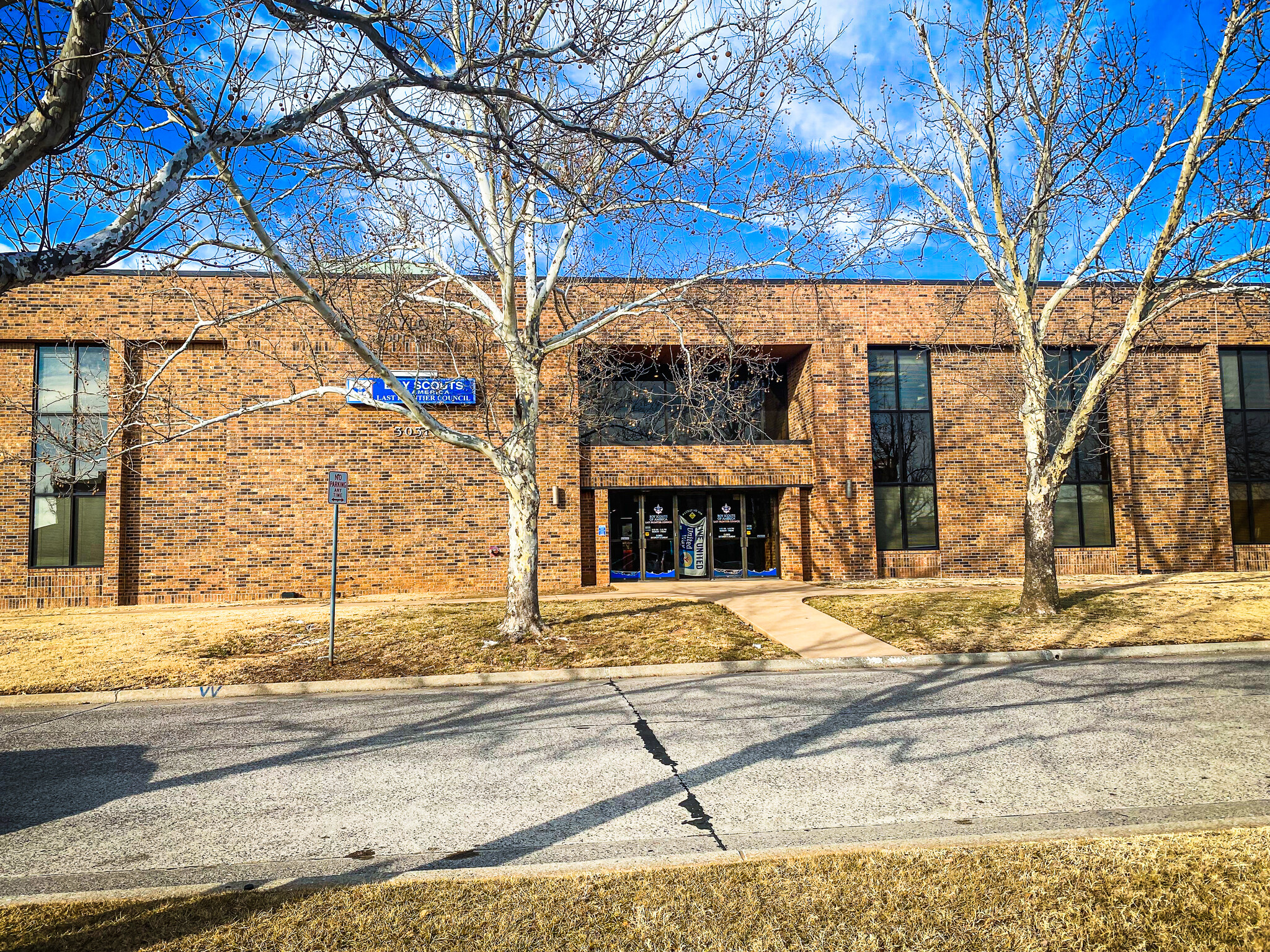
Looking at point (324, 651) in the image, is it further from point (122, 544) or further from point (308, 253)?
point (122, 544)

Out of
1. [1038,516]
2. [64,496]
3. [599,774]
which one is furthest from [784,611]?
[64,496]

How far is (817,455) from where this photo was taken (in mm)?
20172

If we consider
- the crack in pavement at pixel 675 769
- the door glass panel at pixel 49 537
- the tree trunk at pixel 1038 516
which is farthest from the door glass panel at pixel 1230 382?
the door glass panel at pixel 49 537

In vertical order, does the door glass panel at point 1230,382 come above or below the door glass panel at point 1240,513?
above

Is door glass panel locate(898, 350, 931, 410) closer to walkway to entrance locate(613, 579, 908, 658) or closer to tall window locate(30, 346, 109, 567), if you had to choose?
walkway to entrance locate(613, 579, 908, 658)

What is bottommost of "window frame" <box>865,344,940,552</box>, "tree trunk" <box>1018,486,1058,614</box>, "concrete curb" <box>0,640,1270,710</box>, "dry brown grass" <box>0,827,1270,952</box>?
"concrete curb" <box>0,640,1270,710</box>

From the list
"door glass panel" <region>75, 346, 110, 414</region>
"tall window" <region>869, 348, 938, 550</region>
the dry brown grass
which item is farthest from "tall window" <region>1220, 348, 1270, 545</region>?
"door glass panel" <region>75, 346, 110, 414</region>

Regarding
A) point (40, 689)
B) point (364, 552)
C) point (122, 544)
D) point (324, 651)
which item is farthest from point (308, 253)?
point (122, 544)

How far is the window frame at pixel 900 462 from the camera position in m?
20.2

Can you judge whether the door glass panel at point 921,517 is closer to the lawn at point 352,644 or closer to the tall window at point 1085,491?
the tall window at point 1085,491

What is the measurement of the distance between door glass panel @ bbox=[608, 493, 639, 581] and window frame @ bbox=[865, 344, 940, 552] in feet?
19.4

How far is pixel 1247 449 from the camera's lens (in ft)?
70.4

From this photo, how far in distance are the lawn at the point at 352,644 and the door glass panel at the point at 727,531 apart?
19.4ft

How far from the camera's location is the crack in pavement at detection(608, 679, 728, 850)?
4.69m
